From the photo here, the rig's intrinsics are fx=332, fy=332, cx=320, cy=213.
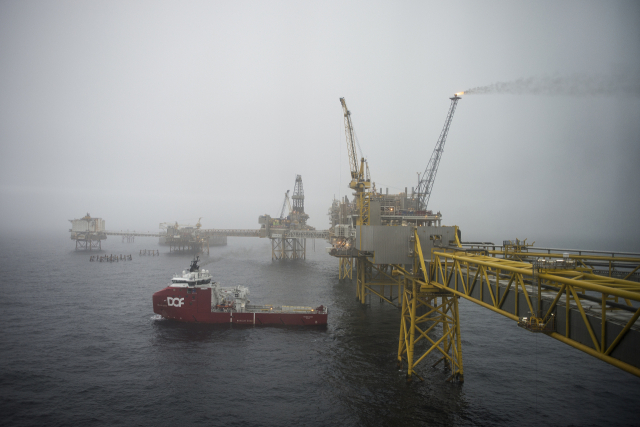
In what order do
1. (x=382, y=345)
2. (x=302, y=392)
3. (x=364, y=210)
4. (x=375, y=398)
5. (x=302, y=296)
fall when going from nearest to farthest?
(x=375, y=398)
(x=302, y=392)
(x=382, y=345)
(x=364, y=210)
(x=302, y=296)

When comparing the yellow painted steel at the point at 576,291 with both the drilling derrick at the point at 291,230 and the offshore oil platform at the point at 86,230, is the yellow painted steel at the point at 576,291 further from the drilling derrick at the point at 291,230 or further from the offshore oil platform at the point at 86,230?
the offshore oil platform at the point at 86,230

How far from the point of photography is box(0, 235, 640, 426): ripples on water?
76.1 ft

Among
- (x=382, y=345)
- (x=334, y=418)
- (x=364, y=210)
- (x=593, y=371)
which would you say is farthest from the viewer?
(x=364, y=210)

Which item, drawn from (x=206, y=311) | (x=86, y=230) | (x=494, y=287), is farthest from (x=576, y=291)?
(x=86, y=230)

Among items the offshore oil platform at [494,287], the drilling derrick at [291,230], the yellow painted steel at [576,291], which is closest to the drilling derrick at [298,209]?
the drilling derrick at [291,230]

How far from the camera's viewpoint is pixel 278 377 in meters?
29.0

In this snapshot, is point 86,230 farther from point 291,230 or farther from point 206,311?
point 206,311

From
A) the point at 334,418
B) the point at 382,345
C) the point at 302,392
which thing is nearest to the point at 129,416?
the point at 302,392

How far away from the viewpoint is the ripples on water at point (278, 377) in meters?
23.2

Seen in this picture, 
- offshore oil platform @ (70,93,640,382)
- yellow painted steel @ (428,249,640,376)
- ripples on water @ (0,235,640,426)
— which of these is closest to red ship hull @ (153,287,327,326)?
ripples on water @ (0,235,640,426)

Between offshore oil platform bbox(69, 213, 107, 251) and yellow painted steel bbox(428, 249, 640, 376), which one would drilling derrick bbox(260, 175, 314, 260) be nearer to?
offshore oil platform bbox(69, 213, 107, 251)

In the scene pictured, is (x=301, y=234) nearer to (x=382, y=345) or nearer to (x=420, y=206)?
(x=420, y=206)

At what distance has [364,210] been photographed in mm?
52875

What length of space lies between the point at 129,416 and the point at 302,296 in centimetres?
3806
